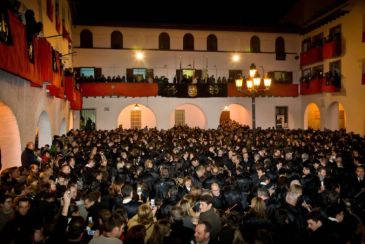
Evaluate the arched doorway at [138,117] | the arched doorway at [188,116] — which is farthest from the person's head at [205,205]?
the arched doorway at [188,116]

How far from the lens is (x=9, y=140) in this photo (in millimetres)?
11891

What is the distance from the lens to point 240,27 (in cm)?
3391

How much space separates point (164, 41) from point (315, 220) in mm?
29041

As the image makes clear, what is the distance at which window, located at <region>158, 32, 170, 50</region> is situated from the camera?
3325 centimetres

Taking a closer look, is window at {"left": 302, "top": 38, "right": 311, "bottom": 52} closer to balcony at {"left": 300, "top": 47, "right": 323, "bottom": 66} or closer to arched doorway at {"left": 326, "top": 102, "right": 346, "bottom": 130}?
balcony at {"left": 300, "top": 47, "right": 323, "bottom": 66}

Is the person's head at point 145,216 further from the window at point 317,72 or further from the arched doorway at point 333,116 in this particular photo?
the window at point 317,72

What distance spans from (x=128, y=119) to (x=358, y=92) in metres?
20.9

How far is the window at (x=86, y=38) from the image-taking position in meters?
31.9

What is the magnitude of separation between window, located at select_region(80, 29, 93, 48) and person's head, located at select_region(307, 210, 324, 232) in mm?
29118

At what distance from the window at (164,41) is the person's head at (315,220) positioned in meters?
28.6

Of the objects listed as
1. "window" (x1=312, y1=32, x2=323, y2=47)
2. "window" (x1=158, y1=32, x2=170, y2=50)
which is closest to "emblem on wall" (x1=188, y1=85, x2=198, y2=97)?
"window" (x1=158, y1=32, x2=170, y2=50)

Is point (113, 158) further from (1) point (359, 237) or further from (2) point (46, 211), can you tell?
(1) point (359, 237)

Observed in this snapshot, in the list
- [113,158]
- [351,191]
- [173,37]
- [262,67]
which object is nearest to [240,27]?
[262,67]

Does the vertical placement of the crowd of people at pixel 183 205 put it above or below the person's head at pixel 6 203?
below
